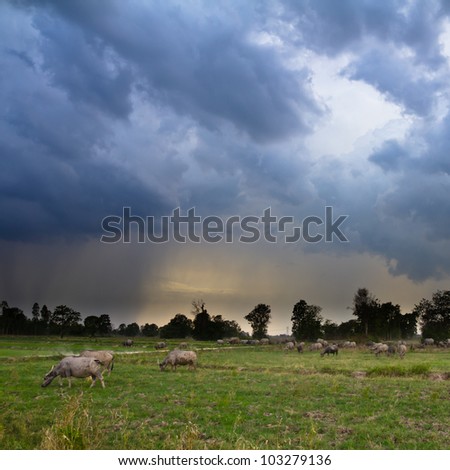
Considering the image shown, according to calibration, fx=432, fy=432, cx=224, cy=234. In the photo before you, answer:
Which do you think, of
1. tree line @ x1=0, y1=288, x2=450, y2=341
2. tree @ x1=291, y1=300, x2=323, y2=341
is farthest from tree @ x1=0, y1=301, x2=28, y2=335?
tree @ x1=291, y1=300, x2=323, y2=341

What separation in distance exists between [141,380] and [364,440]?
1715 cm

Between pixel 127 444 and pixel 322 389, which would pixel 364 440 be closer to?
pixel 127 444

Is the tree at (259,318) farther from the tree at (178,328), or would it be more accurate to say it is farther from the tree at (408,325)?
the tree at (408,325)

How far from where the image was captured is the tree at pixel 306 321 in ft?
467

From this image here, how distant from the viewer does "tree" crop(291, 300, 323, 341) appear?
142375mm

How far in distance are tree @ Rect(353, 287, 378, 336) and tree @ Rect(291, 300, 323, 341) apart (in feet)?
45.8

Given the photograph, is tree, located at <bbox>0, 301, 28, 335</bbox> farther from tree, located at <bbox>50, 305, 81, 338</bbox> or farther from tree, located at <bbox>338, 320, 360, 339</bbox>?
tree, located at <bbox>338, 320, 360, 339</bbox>

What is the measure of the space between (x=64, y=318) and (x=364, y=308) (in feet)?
349

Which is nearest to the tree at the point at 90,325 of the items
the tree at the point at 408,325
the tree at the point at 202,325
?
the tree at the point at 202,325

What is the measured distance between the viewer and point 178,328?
167125 millimetres

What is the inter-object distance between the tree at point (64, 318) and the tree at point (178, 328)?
33.6 m

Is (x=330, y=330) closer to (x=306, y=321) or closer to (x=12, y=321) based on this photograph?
(x=306, y=321)

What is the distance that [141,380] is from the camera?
27672mm

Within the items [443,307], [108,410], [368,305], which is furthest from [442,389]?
[443,307]
